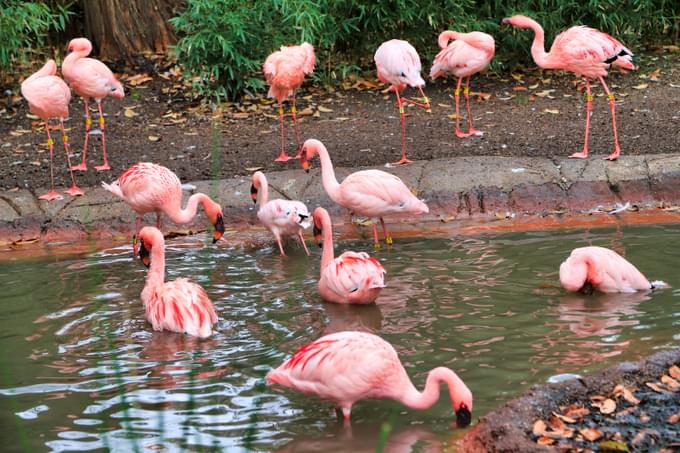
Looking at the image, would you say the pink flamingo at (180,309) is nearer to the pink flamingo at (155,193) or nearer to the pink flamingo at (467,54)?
the pink flamingo at (155,193)

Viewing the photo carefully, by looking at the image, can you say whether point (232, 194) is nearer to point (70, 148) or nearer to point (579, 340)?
point (70, 148)

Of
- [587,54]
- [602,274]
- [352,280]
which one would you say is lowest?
[602,274]

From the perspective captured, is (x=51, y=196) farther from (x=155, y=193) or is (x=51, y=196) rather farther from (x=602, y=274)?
(x=602, y=274)

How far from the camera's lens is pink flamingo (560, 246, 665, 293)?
5.37 metres

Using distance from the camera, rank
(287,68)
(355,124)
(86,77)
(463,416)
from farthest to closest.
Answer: (355,124) → (287,68) → (86,77) → (463,416)

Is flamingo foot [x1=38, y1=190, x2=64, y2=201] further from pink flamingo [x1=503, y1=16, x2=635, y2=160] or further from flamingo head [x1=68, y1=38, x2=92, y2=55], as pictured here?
pink flamingo [x1=503, y1=16, x2=635, y2=160]

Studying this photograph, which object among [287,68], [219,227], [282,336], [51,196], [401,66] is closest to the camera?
[282,336]

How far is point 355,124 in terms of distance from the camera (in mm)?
9625

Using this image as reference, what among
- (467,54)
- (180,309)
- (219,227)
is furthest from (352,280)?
(467,54)

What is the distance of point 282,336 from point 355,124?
488 centimetres

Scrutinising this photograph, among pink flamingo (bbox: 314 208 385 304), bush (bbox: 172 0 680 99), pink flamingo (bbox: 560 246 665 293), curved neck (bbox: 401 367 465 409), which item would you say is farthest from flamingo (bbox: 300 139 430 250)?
bush (bbox: 172 0 680 99)

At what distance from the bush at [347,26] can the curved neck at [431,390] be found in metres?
6.55

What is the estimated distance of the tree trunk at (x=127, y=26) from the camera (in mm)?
11477

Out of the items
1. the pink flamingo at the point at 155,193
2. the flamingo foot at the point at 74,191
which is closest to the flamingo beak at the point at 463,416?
the pink flamingo at the point at 155,193
